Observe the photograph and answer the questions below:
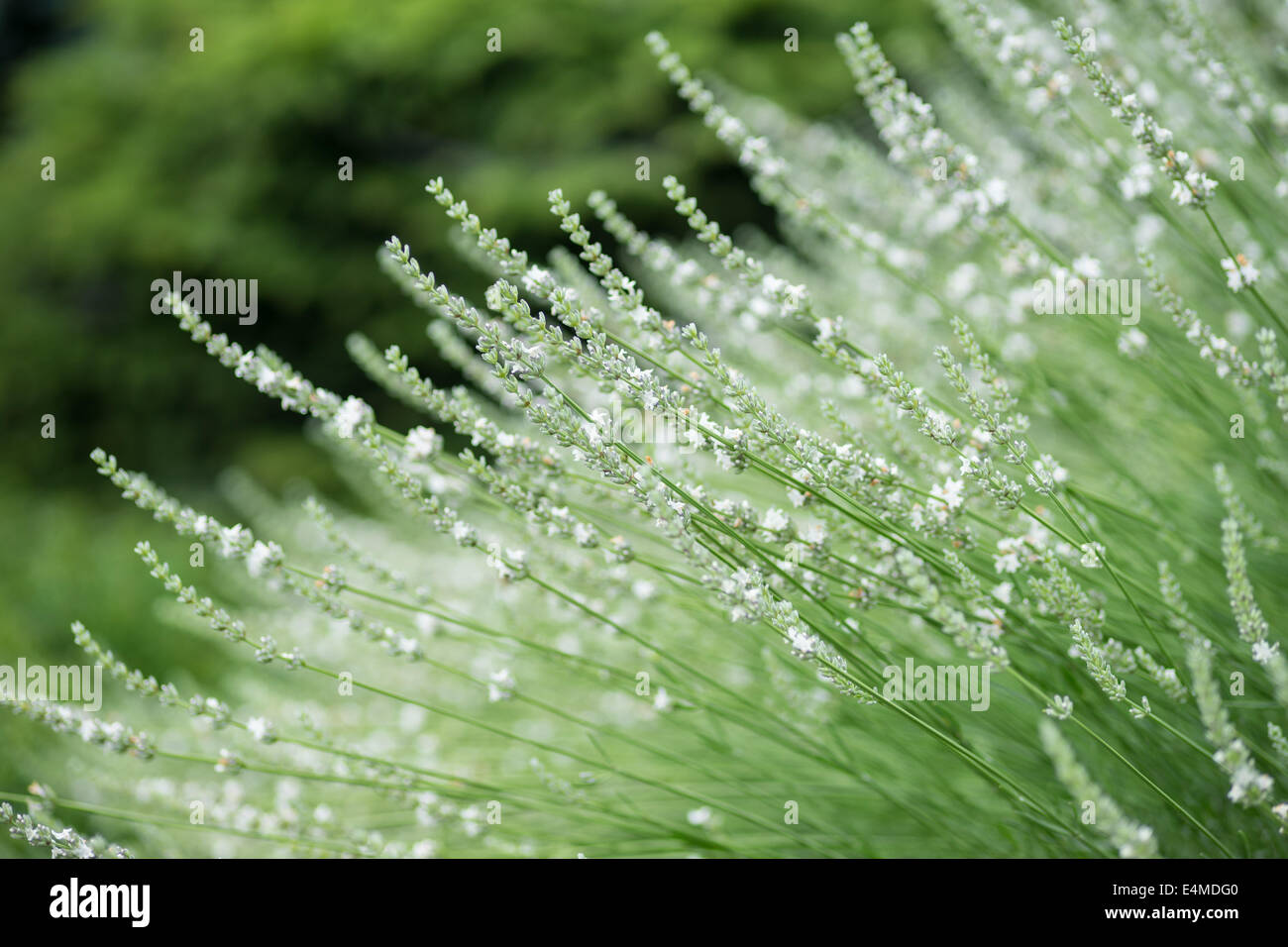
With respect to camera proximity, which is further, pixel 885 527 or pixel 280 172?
pixel 280 172

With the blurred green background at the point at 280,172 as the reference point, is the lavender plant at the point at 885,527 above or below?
below

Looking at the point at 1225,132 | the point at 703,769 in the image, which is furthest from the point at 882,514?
the point at 1225,132

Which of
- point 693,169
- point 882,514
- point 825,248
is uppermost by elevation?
point 693,169

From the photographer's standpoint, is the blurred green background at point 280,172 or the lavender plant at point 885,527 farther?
the blurred green background at point 280,172

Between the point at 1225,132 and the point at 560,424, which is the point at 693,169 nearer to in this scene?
the point at 1225,132
